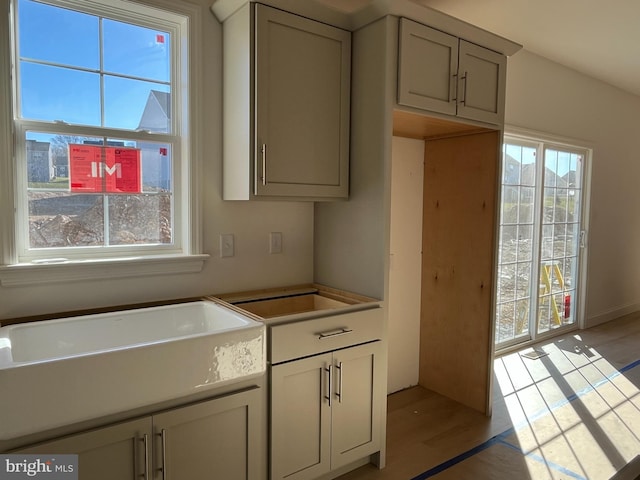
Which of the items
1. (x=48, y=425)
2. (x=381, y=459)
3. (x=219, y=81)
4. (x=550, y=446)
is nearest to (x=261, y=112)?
(x=219, y=81)

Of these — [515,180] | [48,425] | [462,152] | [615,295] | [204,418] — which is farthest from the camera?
[615,295]

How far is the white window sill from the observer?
1841mm

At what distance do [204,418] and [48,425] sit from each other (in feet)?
1.69

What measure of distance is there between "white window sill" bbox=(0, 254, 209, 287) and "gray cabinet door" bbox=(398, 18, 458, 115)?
4.35 ft

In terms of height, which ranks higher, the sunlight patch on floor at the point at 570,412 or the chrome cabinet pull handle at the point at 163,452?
the chrome cabinet pull handle at the point at 163,452

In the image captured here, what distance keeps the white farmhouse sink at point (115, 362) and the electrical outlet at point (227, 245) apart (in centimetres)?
36

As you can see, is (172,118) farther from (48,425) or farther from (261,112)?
(48,425)

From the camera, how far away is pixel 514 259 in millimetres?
4000

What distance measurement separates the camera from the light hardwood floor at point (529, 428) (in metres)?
2.29

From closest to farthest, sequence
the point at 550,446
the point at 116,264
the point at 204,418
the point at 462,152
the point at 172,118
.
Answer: the point at 204,418 → the point at 116,264 → the point at 172,118 → the point at 550,446 → the point at 462,152

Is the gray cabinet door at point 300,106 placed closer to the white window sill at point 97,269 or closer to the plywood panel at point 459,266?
the white window sill at point 97,269

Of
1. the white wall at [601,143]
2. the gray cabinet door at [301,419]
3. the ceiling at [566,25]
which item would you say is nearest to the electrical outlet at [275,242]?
the gray cabinet door at [301,419]

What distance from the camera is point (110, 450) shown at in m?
1.50

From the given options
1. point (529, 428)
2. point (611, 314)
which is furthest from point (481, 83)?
point (611, 314)
